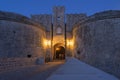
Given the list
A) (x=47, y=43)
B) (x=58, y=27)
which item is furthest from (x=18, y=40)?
(x=58, y=27)

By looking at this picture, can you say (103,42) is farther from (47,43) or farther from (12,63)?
(12,63)

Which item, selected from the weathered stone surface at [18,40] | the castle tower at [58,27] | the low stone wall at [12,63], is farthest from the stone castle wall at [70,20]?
the low stone wall at [12,63]

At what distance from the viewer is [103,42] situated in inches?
620

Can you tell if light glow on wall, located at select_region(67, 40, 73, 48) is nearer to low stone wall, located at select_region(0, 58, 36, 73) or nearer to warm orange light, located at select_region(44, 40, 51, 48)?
warm orange light, located at select_region(44, 40, 51, 48)

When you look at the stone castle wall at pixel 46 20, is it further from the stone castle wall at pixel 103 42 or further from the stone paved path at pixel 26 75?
the stone paved path at pixel 26 75

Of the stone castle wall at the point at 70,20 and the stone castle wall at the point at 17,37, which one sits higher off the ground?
the stone castle wall at the point at 70,20

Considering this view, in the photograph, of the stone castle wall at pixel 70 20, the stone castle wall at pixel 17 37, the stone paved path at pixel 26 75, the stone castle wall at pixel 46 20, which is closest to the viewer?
the stone paved path at pixel 26 75

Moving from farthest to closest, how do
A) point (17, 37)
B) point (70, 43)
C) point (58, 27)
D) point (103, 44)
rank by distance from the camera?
1. point (58, 27)
2. point (70, 43)
3. point (17, 37)
4. point (103, 44)

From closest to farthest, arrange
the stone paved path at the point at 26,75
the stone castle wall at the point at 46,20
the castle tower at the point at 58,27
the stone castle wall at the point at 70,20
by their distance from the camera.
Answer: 1. the stone paved path at the point at 26,75
2. the castle tower at the point at 58,27
3. the stone castle wall at the point at 70,20
4. the stone castle wall at the point at 46,20

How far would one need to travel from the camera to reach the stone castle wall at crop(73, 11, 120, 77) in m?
15.1

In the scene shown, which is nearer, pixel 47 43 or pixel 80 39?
pixel 80 39

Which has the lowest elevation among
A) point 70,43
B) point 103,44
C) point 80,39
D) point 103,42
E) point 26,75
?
point 26,75

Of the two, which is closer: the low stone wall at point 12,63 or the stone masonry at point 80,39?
the low stone wall at point 12,63

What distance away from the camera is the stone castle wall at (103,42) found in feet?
49.6
